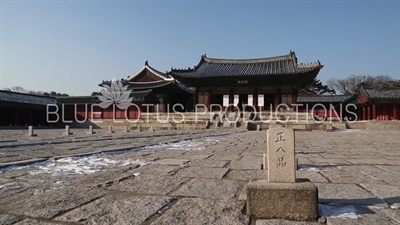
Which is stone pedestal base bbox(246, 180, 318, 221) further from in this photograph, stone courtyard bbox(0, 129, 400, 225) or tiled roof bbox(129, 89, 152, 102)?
tiled roof bbox(129, 89, 152, 102)

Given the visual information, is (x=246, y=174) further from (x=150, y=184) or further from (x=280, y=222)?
(x=280, y=222)

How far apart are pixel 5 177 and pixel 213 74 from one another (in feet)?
89.7

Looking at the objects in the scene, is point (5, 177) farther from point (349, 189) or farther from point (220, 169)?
point (349, 189)

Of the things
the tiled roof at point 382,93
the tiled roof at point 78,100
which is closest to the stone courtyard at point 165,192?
the tiled roof at point 382,93

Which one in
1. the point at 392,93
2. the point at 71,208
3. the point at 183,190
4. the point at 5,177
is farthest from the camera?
the point at 392,93

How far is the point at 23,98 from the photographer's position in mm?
33000

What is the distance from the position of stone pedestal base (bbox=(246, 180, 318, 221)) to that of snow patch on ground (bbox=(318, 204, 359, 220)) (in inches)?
7.5

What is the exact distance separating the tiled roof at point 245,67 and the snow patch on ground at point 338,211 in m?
24.8

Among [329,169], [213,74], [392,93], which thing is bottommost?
[329,169]

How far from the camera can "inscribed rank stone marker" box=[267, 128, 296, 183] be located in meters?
2.48

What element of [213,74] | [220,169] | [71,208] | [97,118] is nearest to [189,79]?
[213,74]

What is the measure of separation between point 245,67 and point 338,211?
30.9m

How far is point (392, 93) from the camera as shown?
29.1m

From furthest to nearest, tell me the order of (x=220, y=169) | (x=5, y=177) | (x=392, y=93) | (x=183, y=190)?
(x=392, y=93) < (x=220, y=169) < (x=5, y=177) < (x=183, y=190)
